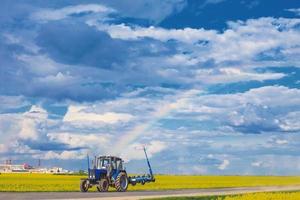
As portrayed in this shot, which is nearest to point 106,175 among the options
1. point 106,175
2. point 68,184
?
point 106,175

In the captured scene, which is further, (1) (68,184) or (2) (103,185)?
(1) (68,184)

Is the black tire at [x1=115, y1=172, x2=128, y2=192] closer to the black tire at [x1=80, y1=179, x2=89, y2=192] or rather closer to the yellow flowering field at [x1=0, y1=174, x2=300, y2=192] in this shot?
the black tire at [x1=80, y1=179, x2=89, y2=192]

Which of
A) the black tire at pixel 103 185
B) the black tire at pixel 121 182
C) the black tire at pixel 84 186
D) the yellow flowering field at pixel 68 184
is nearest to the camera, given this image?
the black tire at pixel 84 186

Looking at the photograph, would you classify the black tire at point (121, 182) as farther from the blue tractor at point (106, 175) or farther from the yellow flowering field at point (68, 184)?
the yellow flowering field at point (68, 184)

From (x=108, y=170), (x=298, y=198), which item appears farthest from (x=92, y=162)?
(x=298, y=198)

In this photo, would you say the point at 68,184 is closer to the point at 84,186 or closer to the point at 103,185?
the point at 103,185

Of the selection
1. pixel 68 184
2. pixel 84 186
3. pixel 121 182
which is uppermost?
pixel 68 184

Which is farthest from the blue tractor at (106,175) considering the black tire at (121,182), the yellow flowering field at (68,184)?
the yellow flowering field at (68,184)

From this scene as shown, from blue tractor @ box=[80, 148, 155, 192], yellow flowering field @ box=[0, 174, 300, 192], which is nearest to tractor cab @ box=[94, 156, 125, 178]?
blue tractor @ box=[80, 148, 155, 192]

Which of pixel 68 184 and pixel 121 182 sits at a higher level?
pixel 68 184

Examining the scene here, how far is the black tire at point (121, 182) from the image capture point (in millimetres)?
65688

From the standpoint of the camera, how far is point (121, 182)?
66.4 metres

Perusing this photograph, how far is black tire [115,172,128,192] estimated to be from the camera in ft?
216

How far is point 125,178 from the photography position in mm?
67250
